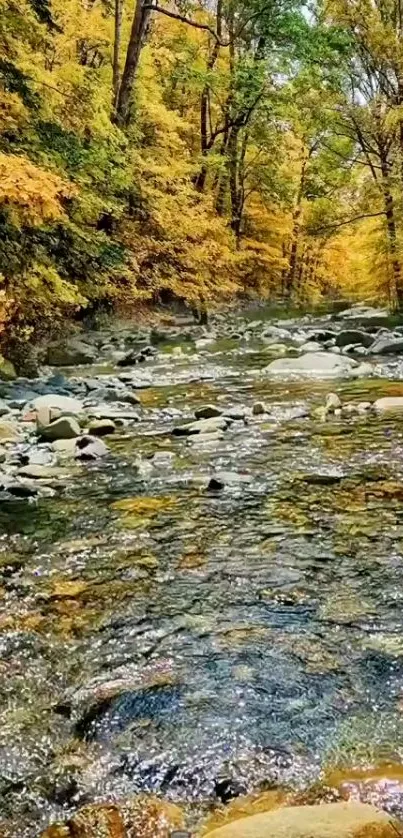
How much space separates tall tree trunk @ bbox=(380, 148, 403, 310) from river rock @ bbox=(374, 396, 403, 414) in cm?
940

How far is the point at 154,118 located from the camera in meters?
16.5

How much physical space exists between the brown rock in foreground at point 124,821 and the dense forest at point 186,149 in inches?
205

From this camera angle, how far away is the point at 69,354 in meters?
13.1

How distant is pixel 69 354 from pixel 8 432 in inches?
250

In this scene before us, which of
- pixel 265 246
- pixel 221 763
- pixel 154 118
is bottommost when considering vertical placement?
pixel 221 763

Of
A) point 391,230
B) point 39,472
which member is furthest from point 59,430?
point 391,230

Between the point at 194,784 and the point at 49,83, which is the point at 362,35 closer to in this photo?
the point at 49,83

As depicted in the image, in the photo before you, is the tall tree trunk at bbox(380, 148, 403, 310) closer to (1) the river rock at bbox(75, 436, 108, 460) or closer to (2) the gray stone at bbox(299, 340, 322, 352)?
(2) the gray stone at bbox(299, 340, 322, 352)

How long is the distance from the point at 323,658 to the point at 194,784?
0.89m

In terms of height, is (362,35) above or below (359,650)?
above

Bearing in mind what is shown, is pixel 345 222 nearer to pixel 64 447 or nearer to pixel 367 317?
pixel 367 317

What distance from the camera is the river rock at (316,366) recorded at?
10594 mm

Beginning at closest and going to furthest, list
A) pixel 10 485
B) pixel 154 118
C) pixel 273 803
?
pixel 273 803 → pixel 10 485 → pixel 154 118

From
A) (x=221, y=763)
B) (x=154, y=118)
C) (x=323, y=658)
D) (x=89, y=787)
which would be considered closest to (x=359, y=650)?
(x=323, y=658)
